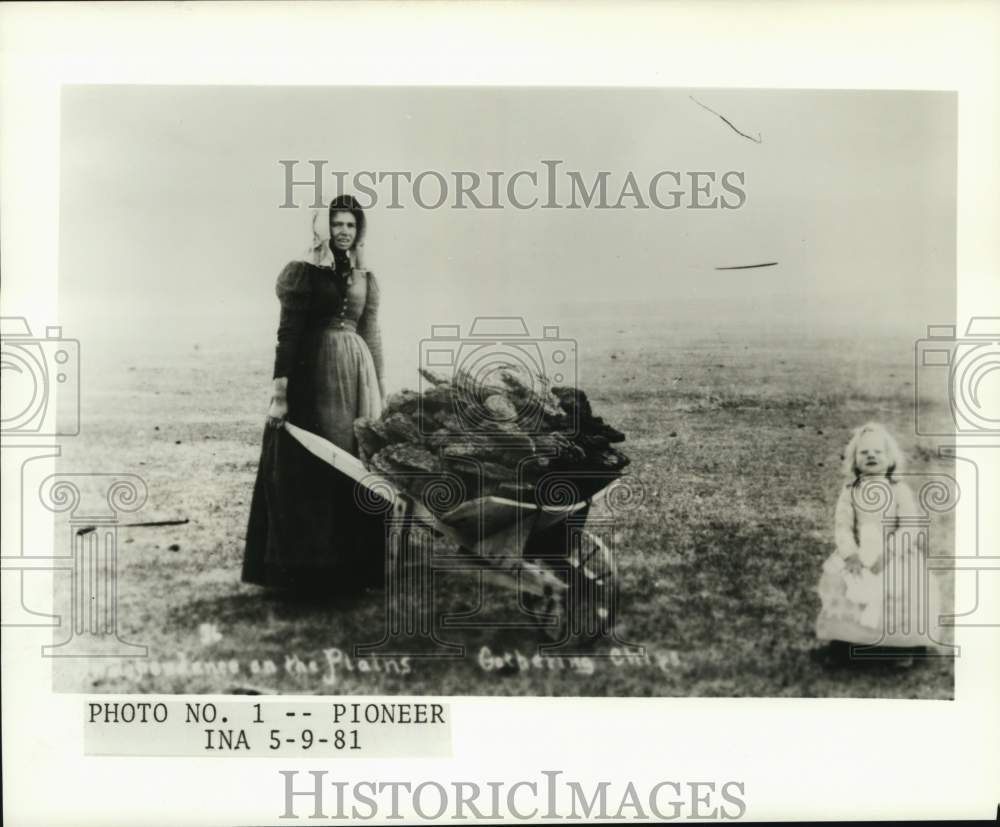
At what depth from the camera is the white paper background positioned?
13.6 feet

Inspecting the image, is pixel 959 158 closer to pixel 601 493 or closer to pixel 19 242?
pixel 601 493

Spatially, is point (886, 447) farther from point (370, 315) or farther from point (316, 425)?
point (316, 425)

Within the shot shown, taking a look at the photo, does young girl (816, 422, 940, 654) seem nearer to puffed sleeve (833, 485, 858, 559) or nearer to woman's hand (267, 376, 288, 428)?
puffed sleeve (833, 485, 858, 559)

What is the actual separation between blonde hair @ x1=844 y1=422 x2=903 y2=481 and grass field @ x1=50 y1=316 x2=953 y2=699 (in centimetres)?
3

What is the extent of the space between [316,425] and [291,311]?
440 millimetres

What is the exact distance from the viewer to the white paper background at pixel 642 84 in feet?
13.6

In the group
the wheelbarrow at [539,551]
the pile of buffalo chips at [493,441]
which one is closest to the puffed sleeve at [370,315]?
the pile of buffalo chips at [493,441]

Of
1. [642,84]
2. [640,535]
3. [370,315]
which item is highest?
[642,84]

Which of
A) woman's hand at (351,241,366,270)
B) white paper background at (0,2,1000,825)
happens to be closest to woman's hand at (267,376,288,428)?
woman's hand at (351,241,366,270)

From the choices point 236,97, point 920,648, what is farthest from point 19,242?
point 920,648

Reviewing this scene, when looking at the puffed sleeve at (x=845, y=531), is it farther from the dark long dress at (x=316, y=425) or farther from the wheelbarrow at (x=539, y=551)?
the dark long dress at (x=316, y=425)

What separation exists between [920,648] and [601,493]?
1.33 m

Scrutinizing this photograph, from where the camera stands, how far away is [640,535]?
4180mm

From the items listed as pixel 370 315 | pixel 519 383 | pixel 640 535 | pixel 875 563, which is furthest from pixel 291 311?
pixel 875 563
